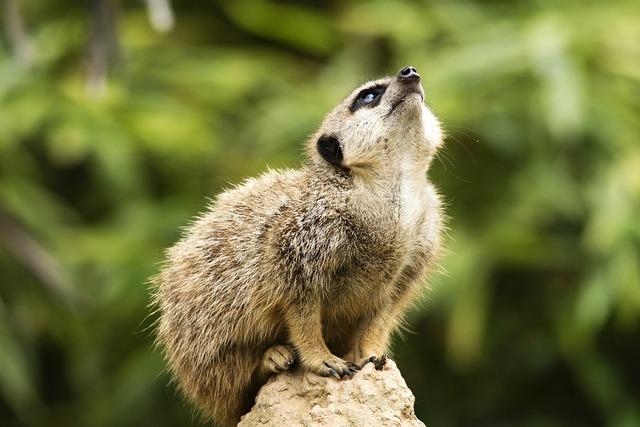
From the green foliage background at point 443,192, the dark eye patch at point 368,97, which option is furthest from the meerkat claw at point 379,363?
the green foliage background at point 443,192

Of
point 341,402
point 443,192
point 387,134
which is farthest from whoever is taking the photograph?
point 443,192

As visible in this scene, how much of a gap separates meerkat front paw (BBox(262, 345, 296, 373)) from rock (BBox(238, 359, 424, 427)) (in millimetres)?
78

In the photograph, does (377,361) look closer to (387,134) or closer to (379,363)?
(379,363)

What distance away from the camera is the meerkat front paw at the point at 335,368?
4578mm

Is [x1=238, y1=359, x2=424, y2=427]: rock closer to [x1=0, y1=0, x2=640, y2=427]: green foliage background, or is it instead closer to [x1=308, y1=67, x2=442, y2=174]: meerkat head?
[x1=308, y1=67, x2=442, y2=174]: meerkat head

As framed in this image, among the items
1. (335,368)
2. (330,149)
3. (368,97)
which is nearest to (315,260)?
(335,368)

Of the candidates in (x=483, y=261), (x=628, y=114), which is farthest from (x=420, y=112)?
(x=628, y=114)

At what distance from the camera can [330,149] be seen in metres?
4.93

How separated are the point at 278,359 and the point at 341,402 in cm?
34

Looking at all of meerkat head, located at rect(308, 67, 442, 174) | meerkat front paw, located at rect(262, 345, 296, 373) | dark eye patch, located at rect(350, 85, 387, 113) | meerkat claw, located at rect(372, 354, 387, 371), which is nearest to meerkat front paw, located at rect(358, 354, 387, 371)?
meerkat claw, located at rect(372, 354, 387, 371)

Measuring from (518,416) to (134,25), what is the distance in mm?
5031

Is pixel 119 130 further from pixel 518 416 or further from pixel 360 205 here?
pixel 360 205

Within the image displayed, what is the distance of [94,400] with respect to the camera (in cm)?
1060

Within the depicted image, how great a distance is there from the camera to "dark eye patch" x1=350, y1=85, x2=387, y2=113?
16.4 feet
